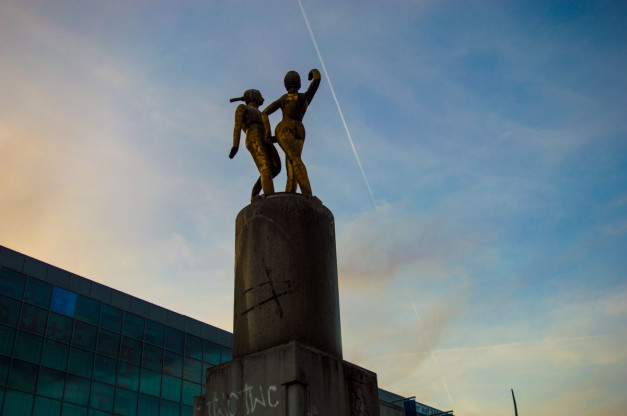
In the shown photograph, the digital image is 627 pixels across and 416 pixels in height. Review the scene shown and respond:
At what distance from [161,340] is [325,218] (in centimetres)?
2761

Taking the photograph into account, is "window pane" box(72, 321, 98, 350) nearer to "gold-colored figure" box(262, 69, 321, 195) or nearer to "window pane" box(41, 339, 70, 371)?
"window pane" box(41, 339, 70, 371)

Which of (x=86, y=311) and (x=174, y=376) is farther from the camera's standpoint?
(x=174, y=376)

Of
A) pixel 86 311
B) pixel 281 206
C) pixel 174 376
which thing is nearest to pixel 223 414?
pixel 281 206

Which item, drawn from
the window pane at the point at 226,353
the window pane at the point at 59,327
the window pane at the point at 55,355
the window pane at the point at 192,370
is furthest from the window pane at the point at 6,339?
the window pane at the point at 226,353

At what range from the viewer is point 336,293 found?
22.4ft

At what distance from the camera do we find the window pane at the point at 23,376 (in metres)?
25.5

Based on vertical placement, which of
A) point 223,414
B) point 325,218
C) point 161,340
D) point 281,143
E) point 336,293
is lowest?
point 223,414

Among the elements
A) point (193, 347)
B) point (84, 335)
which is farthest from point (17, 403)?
point (193, 347)

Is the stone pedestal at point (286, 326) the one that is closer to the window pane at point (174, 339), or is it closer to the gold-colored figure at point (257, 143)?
the gold-colored figure at point (257, 143)

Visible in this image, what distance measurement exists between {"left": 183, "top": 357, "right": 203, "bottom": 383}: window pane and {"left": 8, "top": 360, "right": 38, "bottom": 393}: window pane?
8514 millimetres

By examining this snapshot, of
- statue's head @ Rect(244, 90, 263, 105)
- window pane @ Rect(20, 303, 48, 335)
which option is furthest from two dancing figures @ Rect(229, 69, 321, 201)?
window pane @ Rect(20, 303, 48, 335)

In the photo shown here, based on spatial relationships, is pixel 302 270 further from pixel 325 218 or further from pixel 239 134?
pixel 239 134

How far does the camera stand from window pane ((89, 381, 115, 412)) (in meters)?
27.9

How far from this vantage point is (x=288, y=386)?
562cm
